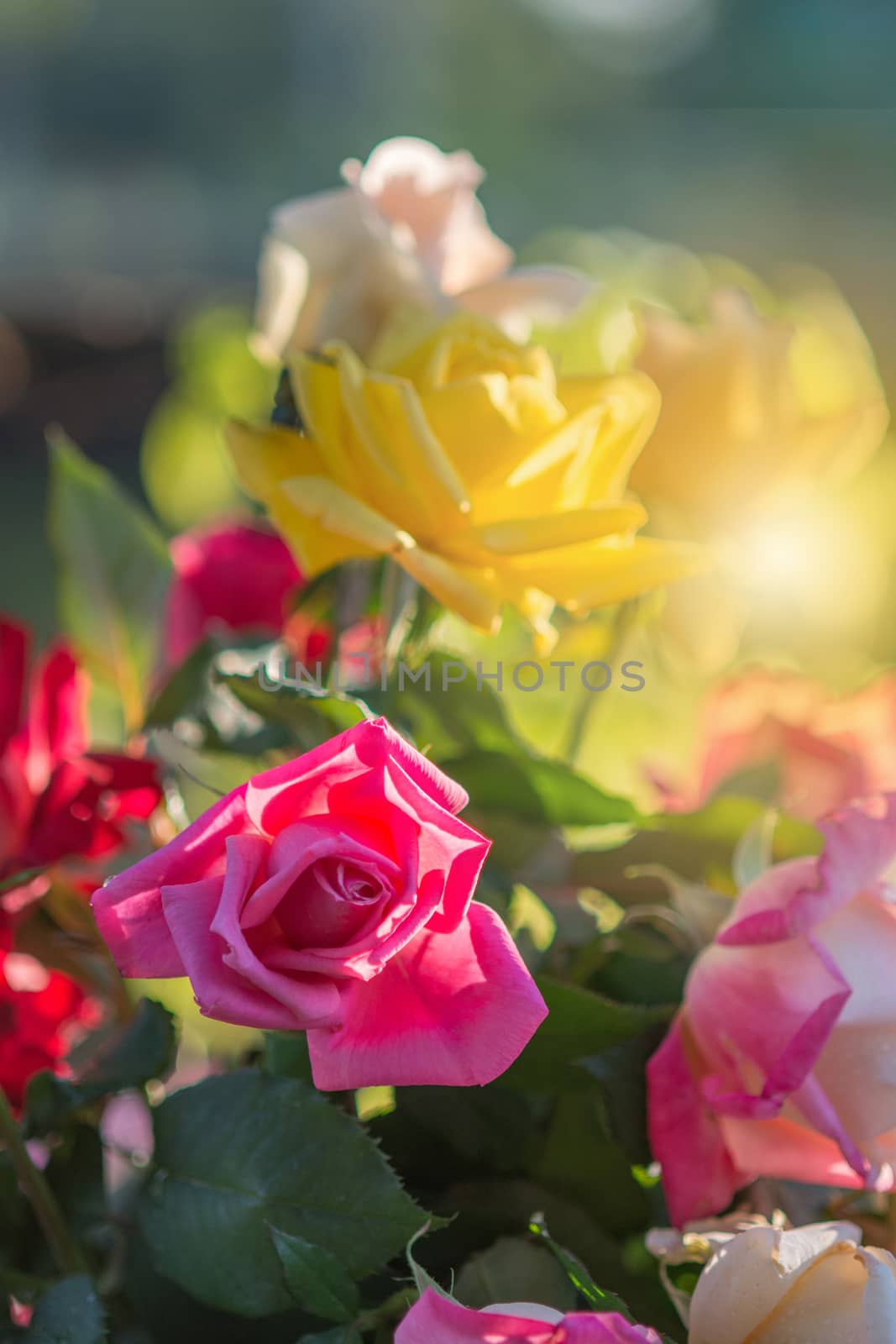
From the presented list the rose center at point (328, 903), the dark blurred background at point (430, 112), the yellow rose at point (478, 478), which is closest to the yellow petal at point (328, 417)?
the yellow rose at point (478, 478)

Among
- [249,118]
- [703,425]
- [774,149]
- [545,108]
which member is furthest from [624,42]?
[703,425]

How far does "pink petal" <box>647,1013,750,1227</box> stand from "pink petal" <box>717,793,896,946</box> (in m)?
0.03

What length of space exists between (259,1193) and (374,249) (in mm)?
192

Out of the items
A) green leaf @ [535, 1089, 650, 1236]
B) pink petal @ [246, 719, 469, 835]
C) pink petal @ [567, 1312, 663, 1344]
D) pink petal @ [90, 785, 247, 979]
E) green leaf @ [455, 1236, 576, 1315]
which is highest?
pink petal @ [246, 719, 469, 835]

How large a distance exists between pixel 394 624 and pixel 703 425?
9cm

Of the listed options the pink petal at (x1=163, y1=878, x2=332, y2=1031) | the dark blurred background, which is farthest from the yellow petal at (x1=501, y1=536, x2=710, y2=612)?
the dark blurred background

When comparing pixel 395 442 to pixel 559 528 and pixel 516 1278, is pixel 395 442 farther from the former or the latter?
pixel 516 1278

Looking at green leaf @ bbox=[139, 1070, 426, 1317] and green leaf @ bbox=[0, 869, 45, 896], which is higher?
green leaf @ bbox=[0, 869, 45, 896]

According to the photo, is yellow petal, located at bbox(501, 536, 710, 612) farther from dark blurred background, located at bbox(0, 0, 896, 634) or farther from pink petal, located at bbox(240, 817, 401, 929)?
dark blurred background, located at bbox(0, 0, 896, 634)

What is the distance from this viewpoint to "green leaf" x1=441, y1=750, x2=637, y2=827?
26 centimetres

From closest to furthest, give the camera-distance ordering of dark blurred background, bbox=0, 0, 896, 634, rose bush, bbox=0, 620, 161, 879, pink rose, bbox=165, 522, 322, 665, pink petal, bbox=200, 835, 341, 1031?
1. pink petal, bbox=200, 835, 341, 1031
2. rose bush, bbox=0, 620, 161, 879
3. pink rose, bbox=165, 522, 322, 665
4. dark blurred background, bbox=0, 0, 896, 634

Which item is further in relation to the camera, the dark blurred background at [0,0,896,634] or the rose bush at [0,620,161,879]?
the dark blurred background at [0,0,896,634]

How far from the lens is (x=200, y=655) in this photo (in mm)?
305

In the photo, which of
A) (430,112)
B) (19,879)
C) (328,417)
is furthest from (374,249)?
(430,112)
